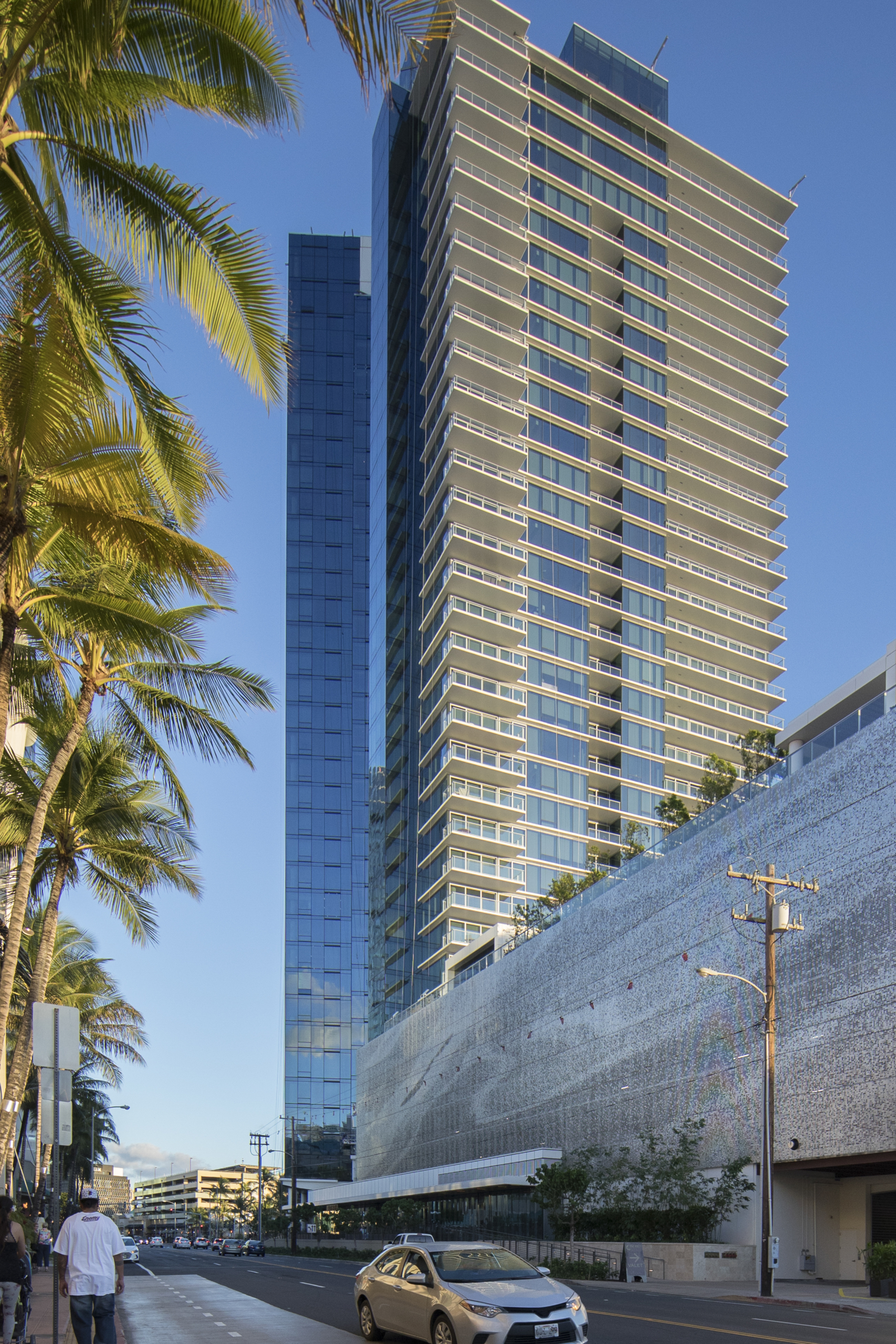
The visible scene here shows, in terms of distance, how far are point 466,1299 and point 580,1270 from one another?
28350 mm

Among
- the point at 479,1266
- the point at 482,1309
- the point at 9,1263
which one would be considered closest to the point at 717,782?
the point at 479,1266

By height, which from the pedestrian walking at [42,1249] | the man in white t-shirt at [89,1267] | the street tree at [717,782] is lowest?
the pedestrian walking at [42,1249]

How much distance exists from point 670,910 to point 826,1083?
1190 cm

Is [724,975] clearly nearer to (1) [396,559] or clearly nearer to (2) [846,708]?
(2) [846,708]

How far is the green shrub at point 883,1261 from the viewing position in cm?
2700

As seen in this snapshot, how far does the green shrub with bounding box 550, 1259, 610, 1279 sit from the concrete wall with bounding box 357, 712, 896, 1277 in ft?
16.3

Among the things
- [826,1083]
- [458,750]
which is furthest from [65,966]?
[458,750]

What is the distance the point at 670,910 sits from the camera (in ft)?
147

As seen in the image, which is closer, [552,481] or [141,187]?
[141,187]

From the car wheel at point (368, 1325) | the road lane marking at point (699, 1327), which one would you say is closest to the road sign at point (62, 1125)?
the car wheel at point (368, 1325)

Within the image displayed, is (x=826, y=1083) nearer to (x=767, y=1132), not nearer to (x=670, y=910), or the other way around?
(x=767, y=1132)

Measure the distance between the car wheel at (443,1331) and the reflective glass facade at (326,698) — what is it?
353ft

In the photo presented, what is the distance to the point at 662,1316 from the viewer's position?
2012 centimetres

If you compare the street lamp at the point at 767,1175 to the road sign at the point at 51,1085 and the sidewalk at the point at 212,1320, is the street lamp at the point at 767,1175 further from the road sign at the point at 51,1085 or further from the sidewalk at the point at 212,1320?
the road sign at the point at 51,1085
